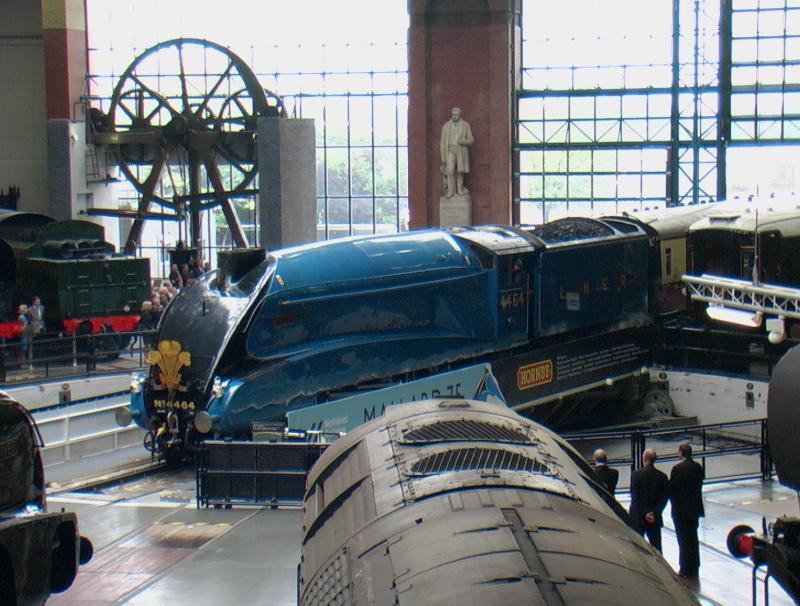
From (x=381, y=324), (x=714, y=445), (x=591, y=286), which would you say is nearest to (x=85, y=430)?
(x=381, y=324)

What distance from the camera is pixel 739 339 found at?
66.3 ft

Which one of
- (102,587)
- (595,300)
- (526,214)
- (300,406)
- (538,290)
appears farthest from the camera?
(526,214)

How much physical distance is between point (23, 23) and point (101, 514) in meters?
25.2

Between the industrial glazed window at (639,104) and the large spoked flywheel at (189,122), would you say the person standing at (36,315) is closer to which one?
the large spoked flywheel at (189,122)

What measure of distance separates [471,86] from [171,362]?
1798 centimetres

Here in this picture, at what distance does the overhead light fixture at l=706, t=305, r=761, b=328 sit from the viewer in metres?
16.5

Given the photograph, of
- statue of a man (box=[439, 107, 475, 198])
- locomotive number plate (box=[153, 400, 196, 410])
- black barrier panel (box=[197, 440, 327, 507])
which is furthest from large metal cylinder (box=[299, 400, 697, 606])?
statue of a man (box=[439, 107, 475, 198])

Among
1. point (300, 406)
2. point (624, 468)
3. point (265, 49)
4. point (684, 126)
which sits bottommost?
point (624, 468)

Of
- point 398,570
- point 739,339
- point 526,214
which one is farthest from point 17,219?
point 398,570

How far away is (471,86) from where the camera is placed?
105 ft

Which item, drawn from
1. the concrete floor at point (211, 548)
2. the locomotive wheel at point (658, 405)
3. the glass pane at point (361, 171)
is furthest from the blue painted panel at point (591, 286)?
the glass pane at point (361, 171)

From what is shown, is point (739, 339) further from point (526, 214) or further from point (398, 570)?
point (398, 570)

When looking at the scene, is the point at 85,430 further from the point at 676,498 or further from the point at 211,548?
the point at 676,498

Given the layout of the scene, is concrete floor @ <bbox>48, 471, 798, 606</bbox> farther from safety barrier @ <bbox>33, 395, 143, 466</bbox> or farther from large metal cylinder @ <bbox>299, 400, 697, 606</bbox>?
safety barrier @ <bbox>33, 395, 143, 466</bbox>
